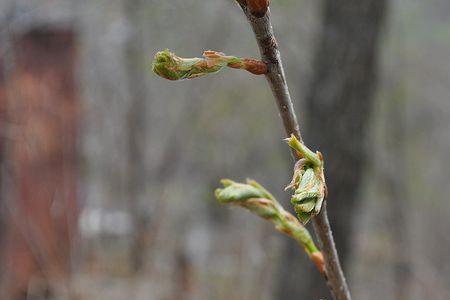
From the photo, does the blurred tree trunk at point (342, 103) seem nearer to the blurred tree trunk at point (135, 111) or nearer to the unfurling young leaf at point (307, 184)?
the unfurling young leaf at point (307, 184)

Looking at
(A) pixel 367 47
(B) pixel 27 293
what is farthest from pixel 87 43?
(A) pixel 367 47

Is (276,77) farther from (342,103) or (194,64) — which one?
(342,103)

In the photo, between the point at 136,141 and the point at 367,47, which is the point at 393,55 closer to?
the point at 136,141

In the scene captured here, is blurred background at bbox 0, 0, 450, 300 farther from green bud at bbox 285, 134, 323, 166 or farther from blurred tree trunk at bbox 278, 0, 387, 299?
green bud at bbox 285, 134, 323, 166

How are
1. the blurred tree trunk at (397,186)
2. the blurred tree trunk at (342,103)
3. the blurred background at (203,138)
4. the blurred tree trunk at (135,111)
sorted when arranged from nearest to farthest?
the blurred tree trunk at (342,103) < the blurred background at (203,138) < the blurred tree trunk at (135,111) < the blurred tree trunk at (397,186)

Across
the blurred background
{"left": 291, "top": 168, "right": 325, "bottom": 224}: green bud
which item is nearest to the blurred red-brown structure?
the blurred background

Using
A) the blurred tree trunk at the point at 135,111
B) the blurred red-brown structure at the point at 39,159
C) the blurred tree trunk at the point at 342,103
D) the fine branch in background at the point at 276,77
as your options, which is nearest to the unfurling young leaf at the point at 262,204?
the fine branch in background at the point at 276,77
